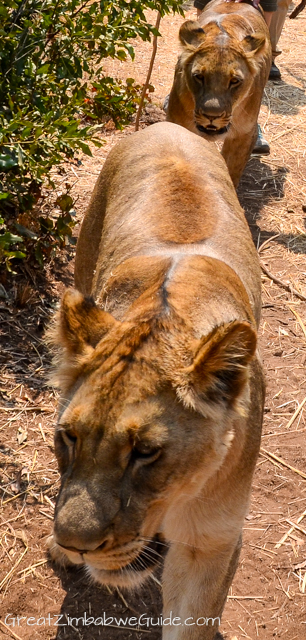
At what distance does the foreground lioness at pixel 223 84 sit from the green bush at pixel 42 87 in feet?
4.83

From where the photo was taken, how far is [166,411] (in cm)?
238

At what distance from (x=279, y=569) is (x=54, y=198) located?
130 inches

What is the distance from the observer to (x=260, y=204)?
755 cm

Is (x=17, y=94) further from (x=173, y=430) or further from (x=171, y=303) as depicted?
(x=173, y=430)

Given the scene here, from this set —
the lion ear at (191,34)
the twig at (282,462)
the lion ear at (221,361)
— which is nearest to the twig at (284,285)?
the twig at (282,462)

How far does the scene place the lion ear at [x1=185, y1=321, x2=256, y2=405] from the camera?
7.85 feet

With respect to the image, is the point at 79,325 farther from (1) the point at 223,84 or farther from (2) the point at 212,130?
(1) the point at 223,84

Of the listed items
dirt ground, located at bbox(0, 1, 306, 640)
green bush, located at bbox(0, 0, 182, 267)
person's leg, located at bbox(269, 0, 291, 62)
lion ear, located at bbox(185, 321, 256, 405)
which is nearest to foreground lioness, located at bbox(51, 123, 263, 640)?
lion ear, located at bbox(185, 321, 256, 405)

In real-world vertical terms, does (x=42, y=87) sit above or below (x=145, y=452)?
below

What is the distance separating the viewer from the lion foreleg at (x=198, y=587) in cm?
298

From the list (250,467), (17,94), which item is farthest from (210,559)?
(17,94)

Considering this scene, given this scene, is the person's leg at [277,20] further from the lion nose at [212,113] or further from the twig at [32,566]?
the twig at [32,566]

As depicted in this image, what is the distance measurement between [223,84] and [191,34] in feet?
2.02

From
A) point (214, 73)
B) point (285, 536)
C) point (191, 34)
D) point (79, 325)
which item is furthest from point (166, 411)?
point (191, 34)
